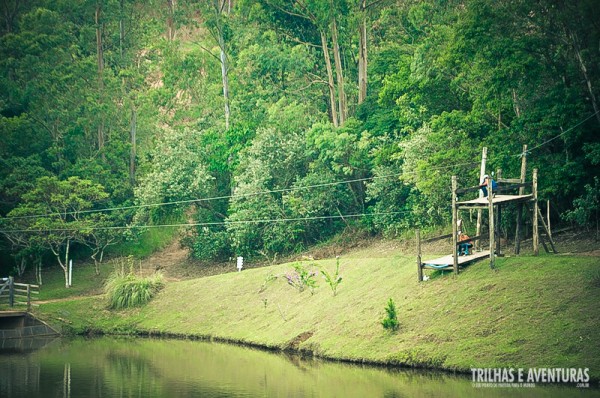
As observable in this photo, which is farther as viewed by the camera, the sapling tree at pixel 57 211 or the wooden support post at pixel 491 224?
the sapling tree at pixel 57 211

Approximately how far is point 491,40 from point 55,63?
3934 centimetres

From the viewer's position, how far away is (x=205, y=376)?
114ft

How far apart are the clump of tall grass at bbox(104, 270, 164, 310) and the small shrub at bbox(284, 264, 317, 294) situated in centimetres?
952

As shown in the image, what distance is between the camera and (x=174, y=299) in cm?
5119

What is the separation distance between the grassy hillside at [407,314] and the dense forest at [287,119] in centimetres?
685

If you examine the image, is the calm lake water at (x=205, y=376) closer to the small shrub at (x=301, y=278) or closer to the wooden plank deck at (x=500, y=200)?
the small shrub at (x=301, y=278)

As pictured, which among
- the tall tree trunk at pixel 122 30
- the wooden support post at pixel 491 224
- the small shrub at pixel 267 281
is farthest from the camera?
the tall tree trunk at pixel 122 30

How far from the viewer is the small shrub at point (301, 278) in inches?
1751

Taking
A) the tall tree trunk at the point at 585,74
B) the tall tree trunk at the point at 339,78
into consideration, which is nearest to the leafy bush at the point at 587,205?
the tall tree trunk at the point at 585,74

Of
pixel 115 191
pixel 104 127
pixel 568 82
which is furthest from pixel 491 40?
pixel 104 127

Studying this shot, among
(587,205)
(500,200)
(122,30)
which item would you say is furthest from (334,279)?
(122,30)

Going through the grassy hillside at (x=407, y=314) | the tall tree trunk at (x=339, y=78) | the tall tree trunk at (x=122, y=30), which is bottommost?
the grassy hillside at (x=407, y=314)

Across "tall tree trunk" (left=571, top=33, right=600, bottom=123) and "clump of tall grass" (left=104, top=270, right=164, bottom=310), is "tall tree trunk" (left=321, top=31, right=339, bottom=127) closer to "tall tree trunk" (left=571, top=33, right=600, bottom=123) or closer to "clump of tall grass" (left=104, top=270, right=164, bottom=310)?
Result: "clump of tall grass" (left=104, top=270, right=164, bottom=310)

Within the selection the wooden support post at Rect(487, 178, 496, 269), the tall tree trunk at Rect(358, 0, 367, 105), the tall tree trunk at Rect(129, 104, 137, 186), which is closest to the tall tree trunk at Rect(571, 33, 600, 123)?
the wooden support post at Rect(487, 178, 496, 269)
